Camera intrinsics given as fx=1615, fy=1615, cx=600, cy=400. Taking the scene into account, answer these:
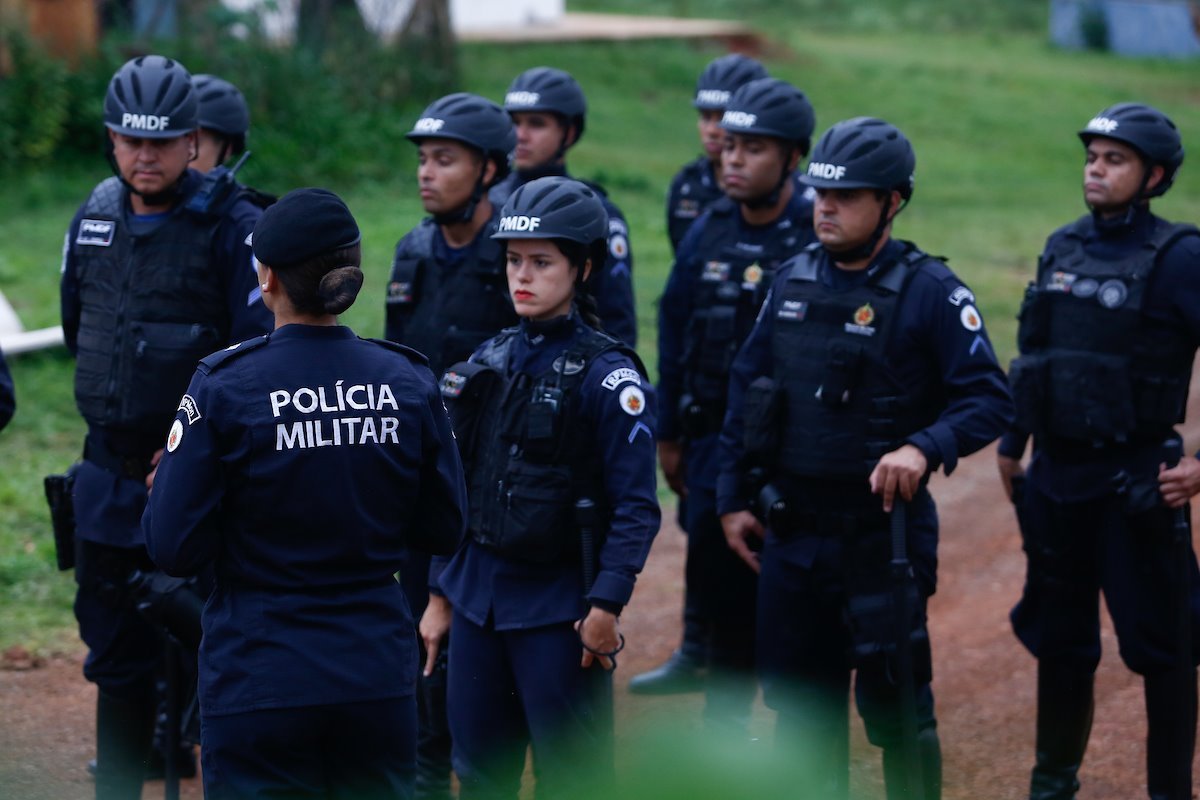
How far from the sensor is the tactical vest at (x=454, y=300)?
18.5ft

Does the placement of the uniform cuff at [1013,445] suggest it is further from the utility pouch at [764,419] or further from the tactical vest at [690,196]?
the tactical vest at [690,196]

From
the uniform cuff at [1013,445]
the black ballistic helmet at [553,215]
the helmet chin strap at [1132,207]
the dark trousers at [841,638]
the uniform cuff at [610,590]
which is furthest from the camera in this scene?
the uniform cuff at [1013,445]

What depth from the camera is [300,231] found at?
3.79m

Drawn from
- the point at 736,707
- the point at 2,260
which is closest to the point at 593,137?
the point at 2,260

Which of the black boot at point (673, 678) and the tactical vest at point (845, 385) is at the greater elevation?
the tactical vest at point (845, 385)

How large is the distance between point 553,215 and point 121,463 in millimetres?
1717

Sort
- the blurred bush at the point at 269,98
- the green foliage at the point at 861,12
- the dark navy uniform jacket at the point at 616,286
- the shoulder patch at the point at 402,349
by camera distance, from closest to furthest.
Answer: the shoulder patch at the point at 402,349 → the dark navy uniform jacket at the point at 616,286 → the blurred bush at the point at 269,98 → the green foliage at the point at 861,12

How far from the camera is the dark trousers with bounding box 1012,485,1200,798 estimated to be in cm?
532

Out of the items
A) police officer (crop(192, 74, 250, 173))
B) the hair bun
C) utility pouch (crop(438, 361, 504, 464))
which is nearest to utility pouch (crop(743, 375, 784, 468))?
utility pouch (crop(438, 361, 504, 464))

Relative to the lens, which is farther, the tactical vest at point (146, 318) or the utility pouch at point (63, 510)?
the utility pouch at point (63, 510)

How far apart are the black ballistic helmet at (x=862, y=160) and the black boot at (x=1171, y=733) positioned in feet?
6.10

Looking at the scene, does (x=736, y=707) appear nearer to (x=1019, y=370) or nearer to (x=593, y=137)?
(x=1019, y=370)

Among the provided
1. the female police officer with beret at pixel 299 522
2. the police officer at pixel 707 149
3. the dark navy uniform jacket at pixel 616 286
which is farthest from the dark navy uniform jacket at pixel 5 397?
the police officer at pixel 707 149

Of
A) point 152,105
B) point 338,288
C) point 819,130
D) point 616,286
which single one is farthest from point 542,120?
→ point 819,130
